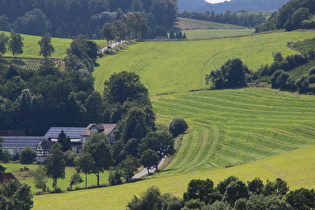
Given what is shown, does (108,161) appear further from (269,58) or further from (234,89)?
(269,58)

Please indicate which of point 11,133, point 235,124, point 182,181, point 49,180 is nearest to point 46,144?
point 11,133

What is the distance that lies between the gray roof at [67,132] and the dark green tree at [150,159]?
124 feet

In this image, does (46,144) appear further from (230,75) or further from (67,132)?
(230,75)

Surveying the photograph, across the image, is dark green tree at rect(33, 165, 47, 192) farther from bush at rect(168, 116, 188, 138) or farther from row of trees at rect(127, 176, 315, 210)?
bush at rect(168, 116, 188, 138)

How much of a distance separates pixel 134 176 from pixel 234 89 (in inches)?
2752

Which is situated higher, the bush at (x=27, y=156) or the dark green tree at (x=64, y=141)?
the dark green tree at (x=64, y=141)

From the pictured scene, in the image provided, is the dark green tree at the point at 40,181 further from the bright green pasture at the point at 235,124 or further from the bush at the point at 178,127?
the bush at the point at 178,127

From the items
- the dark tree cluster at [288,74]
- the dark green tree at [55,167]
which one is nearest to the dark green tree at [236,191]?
the dark green tree at [55,167]

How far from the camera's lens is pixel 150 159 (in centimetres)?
11438

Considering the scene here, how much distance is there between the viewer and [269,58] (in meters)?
187

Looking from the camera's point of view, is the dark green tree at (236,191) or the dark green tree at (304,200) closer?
the dark green tree at (304,200)

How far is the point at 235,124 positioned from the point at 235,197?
71.7m

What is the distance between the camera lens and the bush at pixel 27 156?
134m

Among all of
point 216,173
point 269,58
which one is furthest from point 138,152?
point 269,58
